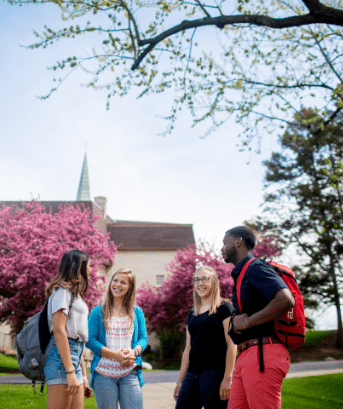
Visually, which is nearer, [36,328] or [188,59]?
[36,328]

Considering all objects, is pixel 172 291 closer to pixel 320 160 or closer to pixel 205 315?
pixel 320 160

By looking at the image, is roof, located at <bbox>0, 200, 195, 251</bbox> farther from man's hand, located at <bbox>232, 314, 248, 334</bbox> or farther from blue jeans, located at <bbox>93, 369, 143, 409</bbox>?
man's hand, located at <bbox>232, 314, 248, 334</bbox>

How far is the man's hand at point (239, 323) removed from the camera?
297cm

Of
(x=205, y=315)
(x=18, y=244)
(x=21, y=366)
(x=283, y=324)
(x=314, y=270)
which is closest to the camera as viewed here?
(x=283, y=324)

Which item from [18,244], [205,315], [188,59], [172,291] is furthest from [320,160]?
[205,315]

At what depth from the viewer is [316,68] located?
10516 mm

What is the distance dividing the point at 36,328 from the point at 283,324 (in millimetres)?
1958

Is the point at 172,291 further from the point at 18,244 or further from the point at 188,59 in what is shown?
the point at 188,59

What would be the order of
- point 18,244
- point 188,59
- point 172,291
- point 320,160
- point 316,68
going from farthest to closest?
point 320,160
point 172,291
point 18,244
point 316,68
point 188,59

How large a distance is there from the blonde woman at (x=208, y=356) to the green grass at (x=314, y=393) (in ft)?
17.5

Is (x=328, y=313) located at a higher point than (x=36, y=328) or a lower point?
lower

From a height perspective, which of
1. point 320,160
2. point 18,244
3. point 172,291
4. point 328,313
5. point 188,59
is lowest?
point 328,313

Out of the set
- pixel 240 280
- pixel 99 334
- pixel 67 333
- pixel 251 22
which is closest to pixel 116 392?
pixel 99 334

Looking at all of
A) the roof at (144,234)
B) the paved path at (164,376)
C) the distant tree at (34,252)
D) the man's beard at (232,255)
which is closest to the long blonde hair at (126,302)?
the man's beard at (232,255)
